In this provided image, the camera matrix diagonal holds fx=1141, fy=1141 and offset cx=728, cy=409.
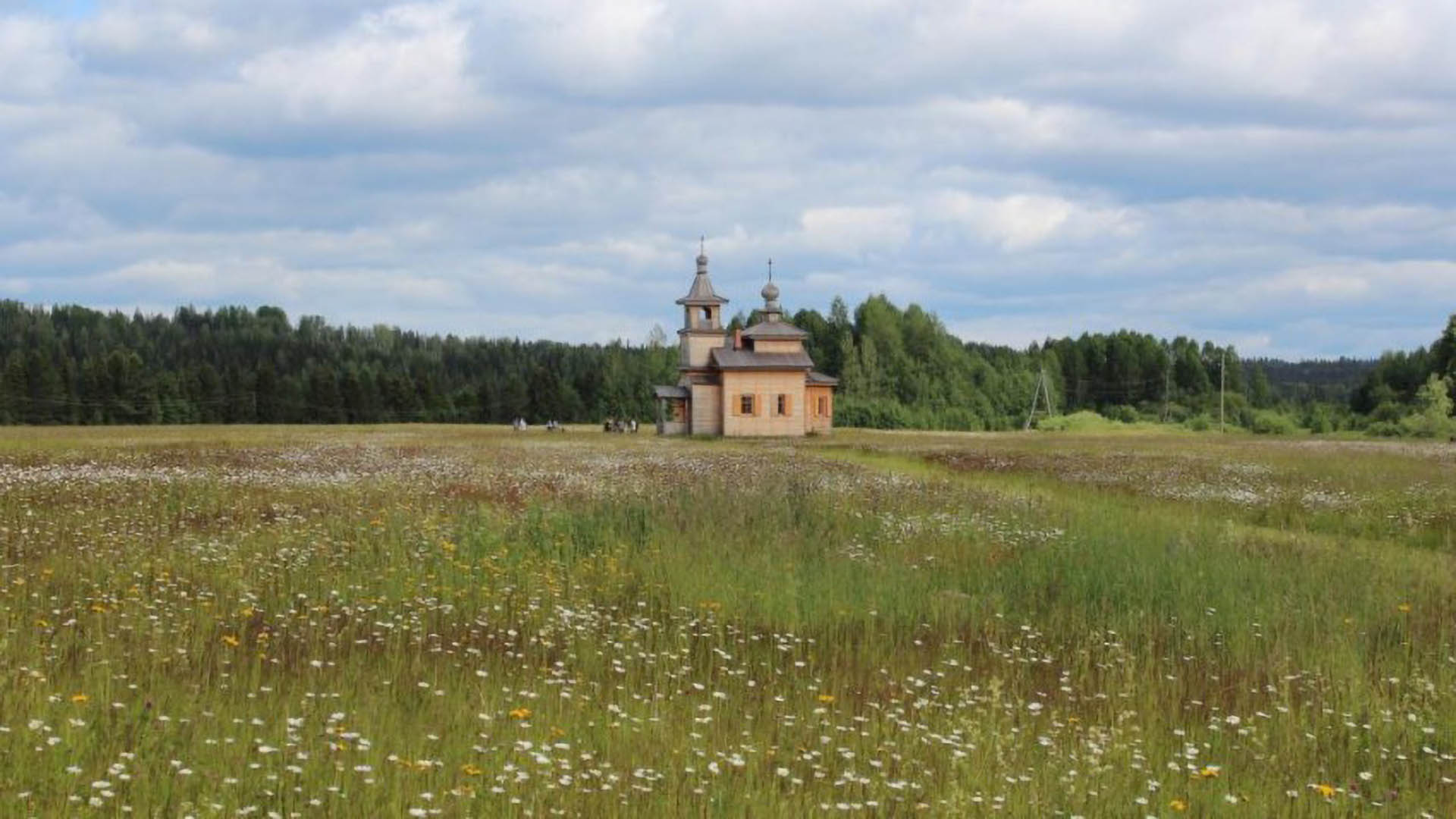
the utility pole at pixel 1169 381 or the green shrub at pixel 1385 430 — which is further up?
the utility pole at pixel 1169 381

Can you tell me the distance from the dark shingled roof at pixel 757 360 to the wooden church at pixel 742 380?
0.05 metres

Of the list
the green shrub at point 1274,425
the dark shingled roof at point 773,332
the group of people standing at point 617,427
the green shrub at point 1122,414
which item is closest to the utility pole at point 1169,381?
the green shrub at point 1122,414

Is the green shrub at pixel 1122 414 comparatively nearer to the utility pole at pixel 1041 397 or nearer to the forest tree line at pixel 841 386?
the forest tree line at pixel 841 386

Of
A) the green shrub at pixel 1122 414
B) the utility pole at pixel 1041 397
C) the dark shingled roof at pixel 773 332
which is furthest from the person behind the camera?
the green shrub at pixel 1122 414

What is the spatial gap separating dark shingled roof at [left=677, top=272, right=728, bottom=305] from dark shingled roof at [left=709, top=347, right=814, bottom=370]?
13.1 ft

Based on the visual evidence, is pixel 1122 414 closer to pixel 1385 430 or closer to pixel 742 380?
pixel 1385 430

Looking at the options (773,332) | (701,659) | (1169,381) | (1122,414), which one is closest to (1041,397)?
(1122,414)

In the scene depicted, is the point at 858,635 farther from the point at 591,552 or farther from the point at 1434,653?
the point at 1434,653

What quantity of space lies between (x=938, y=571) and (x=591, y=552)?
419 cm

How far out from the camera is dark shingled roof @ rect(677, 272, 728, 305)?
7475 centimetres

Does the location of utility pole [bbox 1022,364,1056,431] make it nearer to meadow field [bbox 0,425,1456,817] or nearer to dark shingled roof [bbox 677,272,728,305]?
dark shingled roof [bbox 677,272,728,305]

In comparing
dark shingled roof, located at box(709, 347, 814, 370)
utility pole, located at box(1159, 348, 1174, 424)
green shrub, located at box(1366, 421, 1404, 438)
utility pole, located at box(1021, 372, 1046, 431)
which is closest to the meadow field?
dark shingled roof, located at box(709, 347, 814, 370)

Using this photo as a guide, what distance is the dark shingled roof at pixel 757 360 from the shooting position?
69.2 meters

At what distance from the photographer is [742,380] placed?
229ft
